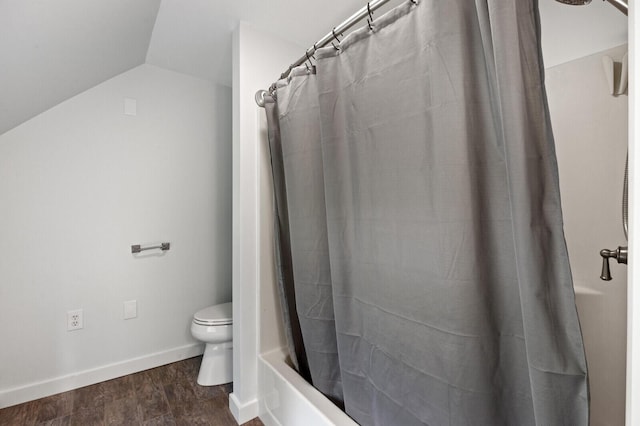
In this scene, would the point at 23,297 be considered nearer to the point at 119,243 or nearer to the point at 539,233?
the point at 119,243

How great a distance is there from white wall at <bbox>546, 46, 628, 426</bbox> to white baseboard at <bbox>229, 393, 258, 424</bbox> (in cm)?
151

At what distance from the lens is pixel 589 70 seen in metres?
1.16

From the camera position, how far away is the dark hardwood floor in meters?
1.56

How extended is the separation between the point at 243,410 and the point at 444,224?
1458mm

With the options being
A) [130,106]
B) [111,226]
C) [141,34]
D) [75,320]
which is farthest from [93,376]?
[141,34]

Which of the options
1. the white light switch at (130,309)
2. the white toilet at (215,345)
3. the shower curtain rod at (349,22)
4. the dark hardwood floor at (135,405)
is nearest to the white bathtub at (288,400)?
the dark hardwood floor at (135,405)

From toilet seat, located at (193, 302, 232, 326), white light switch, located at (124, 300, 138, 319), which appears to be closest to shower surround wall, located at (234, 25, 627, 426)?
toilet seat, located at (193, 302, 232, 326)

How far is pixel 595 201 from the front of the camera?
1.17m

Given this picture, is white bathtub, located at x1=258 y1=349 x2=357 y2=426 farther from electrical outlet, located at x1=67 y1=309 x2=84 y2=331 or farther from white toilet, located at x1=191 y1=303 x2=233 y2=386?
electrical outlet, located at x1=67 y1=309 x2=84 y2=331

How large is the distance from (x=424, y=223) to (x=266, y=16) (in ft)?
4.44

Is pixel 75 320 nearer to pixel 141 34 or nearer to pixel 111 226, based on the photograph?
pixel 111 226

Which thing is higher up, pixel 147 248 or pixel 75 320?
pixel 147 248

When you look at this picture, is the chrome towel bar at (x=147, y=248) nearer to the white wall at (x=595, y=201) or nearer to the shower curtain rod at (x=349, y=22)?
the shower curtain rod at (x=349, y=22)

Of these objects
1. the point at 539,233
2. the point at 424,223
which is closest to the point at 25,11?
the point at 424,223
